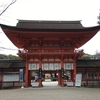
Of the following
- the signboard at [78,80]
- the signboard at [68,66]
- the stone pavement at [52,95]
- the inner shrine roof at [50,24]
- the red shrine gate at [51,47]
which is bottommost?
the stone pavement at [52,95]

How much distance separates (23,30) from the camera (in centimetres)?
2298

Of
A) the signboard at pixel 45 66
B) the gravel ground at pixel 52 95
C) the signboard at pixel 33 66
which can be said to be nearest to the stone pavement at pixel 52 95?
the gravel ground at pixel 52 95

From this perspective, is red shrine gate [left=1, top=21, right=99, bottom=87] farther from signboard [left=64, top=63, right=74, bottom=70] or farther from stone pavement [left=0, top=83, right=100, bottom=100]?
stone pavement [left=0, top=83, right=100, bottom=100]

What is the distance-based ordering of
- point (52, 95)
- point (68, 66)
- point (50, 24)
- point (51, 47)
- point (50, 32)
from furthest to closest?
point (50, 24) < point (51, 47) < point (68, 66) < point (50, 32) < point (52, 95)

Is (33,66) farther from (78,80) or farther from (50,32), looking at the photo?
(78,80)

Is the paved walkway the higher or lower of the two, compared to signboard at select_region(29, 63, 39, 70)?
lower

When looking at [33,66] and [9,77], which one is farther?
[33,66]

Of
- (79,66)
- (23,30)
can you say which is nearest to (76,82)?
(79,66)

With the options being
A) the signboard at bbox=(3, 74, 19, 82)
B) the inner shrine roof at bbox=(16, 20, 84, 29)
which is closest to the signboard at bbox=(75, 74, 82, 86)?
the inner shrine roof at bbox=(16, 20, 84, 29)

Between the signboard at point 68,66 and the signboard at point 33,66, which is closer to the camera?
the signboard at point 33,66

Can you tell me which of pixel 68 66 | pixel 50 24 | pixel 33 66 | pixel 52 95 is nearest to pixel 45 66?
pixel 33 66

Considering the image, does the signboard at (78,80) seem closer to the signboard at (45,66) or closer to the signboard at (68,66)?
the signboard at (68,66)

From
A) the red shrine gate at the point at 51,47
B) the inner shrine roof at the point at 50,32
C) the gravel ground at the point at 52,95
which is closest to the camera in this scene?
the gravel ground at the point at 52,95

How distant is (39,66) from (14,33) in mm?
5715
